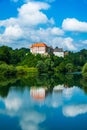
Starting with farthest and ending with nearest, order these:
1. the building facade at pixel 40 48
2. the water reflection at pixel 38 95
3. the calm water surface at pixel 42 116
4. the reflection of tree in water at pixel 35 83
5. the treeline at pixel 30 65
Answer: the building facade at pixel 40 48 < the treeline at pixel 30 65 < the reflection of tree in water at pixel 35 83 < the water reflection at pixel 38 95 < the calm water surface at pixel 42 116

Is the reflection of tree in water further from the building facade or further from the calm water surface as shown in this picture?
the building facade

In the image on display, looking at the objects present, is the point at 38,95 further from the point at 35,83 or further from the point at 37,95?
the point at 35,83

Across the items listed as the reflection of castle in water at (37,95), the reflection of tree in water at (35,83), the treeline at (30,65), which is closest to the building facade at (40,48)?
the treeline at (30,65)

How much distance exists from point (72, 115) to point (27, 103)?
14.6 feet

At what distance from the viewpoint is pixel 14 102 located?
19266 mm

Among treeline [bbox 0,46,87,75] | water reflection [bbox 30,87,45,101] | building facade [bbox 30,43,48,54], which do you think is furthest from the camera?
building facade [bbox 30,43,48,54]

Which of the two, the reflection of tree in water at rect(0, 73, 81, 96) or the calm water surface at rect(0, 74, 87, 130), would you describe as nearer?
the calm water surface at rect(0, 74, 87, 130)

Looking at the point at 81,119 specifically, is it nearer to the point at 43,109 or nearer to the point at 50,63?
the point at 43,109

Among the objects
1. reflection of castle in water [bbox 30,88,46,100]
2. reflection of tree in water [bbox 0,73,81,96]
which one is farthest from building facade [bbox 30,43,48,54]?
reflection of castle in water [bbox 30,88,46,100]

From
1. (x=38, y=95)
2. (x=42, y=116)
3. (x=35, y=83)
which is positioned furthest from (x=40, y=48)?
(x=42, y=116)

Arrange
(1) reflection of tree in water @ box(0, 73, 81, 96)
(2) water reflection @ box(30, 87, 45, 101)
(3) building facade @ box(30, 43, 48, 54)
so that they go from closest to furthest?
(2) water reflection @ box(30, 87, 45, 101), (1) reflection of tree in water @ box(0, 73, 81, 96), (3) building facade @ box(30, 43, 48, 54)

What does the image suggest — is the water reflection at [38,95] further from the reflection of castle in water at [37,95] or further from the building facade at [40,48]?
Answer: the building facade at [40,48]

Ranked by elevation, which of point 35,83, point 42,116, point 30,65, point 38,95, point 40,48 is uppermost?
point 40,48

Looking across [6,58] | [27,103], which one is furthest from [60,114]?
[6,58]
